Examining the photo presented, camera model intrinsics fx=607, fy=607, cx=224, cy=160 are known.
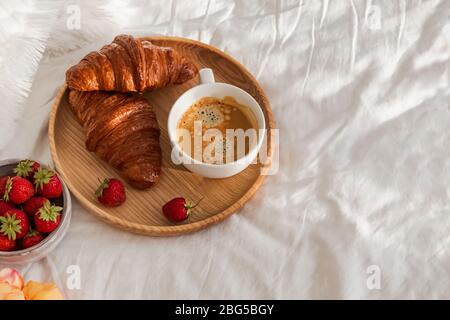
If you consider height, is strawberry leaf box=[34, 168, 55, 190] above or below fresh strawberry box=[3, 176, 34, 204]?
above

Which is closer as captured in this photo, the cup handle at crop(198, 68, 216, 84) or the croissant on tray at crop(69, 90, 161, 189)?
the croissant on tray at crop(69, 90, 161, 189)

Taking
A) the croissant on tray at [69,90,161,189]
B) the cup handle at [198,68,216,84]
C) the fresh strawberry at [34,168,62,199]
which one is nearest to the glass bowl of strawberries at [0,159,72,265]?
the fresh strawberry at [34,168,62,199]

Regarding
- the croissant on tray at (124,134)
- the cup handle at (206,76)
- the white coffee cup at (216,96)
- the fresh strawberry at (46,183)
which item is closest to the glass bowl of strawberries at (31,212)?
the fresh strawberry at (46,183)

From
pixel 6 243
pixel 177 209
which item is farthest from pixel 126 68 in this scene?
pixel 6 243

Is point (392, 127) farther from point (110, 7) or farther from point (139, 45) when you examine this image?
point (110, 7)

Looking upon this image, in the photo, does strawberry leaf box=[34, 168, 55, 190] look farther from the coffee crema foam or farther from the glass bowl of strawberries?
the coffee crema foam

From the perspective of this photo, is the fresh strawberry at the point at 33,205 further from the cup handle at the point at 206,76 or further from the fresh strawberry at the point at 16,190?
the cup handle at the point at 206,76

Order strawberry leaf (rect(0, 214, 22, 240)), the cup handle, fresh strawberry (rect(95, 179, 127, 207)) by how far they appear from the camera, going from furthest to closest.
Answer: the cup handle < fresh strawberry (rect(95, 179, 127, 207)) < strawberry leaf (rect(0, 214, 22, 240))
